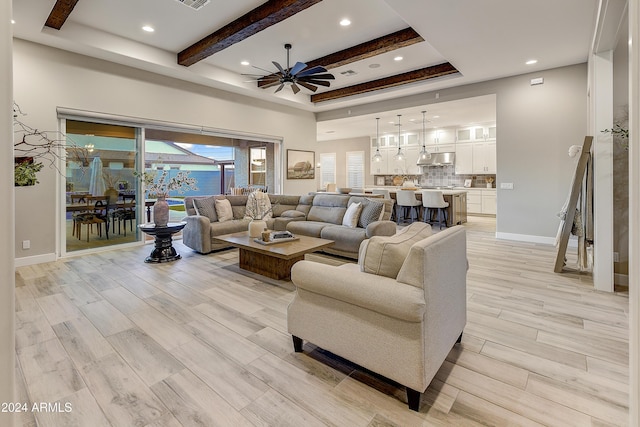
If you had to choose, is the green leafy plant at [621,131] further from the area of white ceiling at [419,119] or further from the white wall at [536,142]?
the area of white ceiling at [419,119]

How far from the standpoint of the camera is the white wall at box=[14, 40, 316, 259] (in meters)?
4.36

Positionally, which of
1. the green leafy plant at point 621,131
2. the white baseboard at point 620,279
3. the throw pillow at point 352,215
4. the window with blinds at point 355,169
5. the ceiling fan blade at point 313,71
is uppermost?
the ceiling fan blade at point 313,71

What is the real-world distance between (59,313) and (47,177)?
2.76 m

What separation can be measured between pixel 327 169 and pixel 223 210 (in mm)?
8767

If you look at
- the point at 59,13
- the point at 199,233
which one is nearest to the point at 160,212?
the point at 199,233

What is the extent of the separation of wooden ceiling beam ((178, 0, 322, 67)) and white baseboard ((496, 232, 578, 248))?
5.25 m

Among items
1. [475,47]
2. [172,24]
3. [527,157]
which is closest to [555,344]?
[475,47]

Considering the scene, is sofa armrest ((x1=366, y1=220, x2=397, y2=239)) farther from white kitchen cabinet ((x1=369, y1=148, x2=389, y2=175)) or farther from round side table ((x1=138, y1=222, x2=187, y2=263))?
white kitchen cabinet ((x1=369, y1=148, x2=389, y2=175))

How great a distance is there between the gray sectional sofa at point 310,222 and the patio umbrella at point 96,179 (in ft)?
4.49

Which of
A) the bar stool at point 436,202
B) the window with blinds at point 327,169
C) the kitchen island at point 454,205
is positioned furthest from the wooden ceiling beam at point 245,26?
the window with blinds at point 327,169

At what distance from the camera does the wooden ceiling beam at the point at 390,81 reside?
589cm

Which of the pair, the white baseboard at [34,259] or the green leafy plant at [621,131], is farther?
the white baseboard at [34,259]

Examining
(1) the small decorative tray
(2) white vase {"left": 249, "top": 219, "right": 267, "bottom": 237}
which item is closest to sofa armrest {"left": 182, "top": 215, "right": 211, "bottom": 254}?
(2) white vase {"left": 249, "top": 219, "right": 267, "bottom": 237}

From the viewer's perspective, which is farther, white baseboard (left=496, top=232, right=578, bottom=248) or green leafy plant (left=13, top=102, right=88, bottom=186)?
white baseboard (left=496, top=232, right=578, bottom=248)
